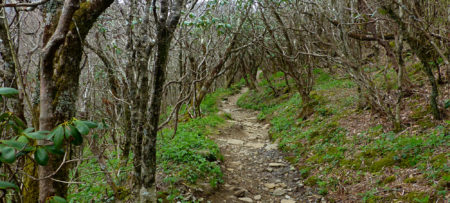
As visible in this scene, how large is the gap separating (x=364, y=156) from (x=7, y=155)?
16.9 ft

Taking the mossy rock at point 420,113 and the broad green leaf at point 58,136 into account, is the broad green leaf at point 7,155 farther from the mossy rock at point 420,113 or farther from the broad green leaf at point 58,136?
the mossy rock at point 420,113

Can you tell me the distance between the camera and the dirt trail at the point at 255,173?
482 centimetres

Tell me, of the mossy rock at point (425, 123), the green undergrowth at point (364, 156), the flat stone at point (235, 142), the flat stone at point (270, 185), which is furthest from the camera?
the flat stone at point (235, 142)

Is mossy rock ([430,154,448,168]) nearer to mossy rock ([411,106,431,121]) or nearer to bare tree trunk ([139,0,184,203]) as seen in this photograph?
mossy rock ([411,106,431,121])

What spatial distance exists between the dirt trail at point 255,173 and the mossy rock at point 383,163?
1.05 meters

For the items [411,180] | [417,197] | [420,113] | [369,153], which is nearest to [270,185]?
[369,153]

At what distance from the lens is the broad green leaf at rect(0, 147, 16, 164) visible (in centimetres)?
110

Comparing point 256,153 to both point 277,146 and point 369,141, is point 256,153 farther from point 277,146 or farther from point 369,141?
point 369,141

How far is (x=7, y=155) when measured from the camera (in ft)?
3.66

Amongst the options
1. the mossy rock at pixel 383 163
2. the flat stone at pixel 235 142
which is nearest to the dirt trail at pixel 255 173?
the flat stone at pixel 235 142

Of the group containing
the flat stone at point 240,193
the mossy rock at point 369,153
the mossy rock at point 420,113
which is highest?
the mossy rock at point 420,113

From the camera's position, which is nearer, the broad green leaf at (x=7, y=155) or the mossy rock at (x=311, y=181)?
the broad green leaf at (x=7, y=155)

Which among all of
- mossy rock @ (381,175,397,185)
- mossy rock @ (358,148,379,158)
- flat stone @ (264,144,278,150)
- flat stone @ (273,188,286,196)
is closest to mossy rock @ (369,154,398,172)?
mossy rock @ (358,148,379,158)

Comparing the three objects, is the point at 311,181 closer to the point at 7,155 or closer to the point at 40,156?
the point at 40,156
